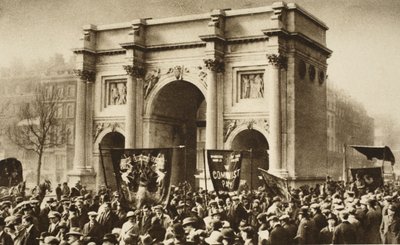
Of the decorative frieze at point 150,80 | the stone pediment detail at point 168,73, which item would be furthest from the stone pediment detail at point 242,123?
the decorative frieze at point 150,80

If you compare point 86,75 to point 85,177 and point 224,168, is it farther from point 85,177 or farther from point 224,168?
point 224,168

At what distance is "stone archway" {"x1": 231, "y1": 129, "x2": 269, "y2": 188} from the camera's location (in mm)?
27703

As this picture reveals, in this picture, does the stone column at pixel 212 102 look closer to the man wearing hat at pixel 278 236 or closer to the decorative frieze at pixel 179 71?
the decorative frieze at pixel 179 71

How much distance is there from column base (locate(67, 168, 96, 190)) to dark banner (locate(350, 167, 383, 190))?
17315 mm

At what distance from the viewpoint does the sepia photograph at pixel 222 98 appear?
46.7ft

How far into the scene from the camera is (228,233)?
8602 mm

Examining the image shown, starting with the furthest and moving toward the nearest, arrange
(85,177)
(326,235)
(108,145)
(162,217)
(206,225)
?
(108,145) < (85,177) < (162,217) < (206,225) < (326,235)

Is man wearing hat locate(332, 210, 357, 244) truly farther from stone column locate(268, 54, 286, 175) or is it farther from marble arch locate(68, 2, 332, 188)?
stone column locate(268, 54, 286, 175)

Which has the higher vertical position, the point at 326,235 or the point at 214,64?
the point at 214,64

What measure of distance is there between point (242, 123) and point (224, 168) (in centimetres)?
1324

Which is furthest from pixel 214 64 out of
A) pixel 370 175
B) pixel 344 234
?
pixel 344 234

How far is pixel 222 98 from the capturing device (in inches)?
1085

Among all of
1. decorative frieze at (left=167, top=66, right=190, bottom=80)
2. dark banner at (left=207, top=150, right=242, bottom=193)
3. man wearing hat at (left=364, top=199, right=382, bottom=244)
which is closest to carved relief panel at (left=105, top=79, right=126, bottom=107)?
decorative frieze at (left=167, top=66, right=190, bottom=80)

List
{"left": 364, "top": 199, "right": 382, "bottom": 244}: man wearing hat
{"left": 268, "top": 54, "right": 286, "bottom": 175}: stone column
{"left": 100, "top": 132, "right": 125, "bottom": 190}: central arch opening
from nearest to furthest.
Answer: {"left": 364, "top": 199, "right": 382, "bottom": 244}: man wearing hat → {"left": 268, "top": 54, "right": 286, "bottom": 175}: stone column → {"left": 100, "top": 132, "right": 125, "bottom": 190}: central arch opening
